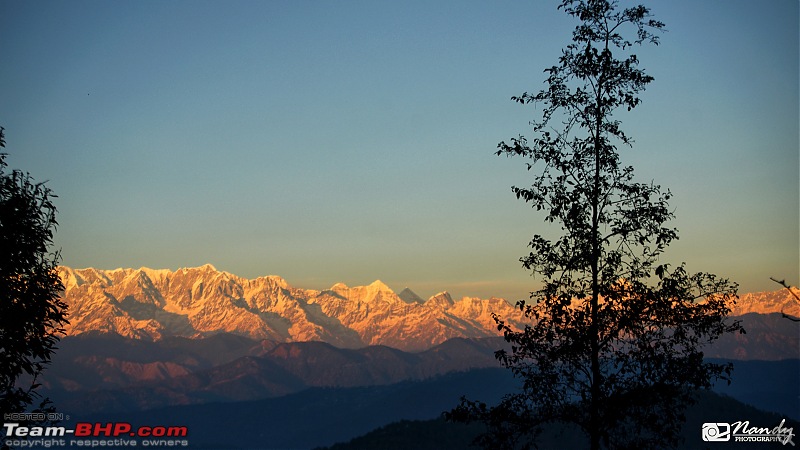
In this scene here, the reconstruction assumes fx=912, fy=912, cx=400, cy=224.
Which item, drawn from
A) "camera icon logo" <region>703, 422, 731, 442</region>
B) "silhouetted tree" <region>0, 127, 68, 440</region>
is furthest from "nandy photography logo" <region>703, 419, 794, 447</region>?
"silhouetted tree" <region>0, 127, 68, 440</region>

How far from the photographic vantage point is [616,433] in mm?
33250

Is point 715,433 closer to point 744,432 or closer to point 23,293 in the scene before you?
point 744,432

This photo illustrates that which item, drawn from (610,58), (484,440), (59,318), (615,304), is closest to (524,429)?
(484,440)

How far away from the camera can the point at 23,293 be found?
3744cm

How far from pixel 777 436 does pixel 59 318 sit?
32.9m

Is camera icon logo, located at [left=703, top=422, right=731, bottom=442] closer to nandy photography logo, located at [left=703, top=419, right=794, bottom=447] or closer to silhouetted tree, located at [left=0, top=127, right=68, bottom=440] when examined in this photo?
nandy photography logo, located at [left=703, top=419, right=794, bottom=447]

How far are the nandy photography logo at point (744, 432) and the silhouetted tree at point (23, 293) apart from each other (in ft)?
97.4

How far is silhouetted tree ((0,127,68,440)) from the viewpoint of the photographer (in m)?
36.6

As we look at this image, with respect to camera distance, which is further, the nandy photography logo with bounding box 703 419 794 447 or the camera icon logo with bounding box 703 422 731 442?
the camera icon logo with bounding box 703 422 731 442

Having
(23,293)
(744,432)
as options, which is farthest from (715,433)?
(23,293)

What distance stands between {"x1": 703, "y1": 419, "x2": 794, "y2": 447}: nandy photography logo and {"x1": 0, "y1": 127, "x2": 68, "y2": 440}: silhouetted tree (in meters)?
29.7

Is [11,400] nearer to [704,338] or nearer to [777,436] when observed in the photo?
[704,338]

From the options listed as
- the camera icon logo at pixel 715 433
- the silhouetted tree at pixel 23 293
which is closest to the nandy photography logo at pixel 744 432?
the camera icon logo at pixel 715 433

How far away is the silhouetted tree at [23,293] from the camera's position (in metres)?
36.6
